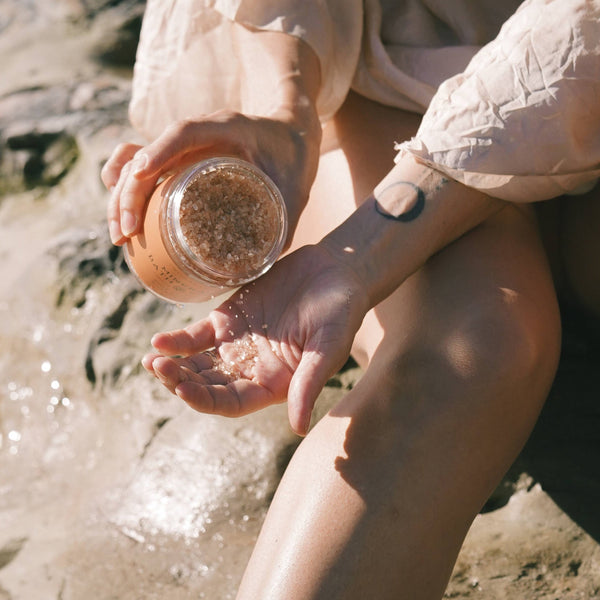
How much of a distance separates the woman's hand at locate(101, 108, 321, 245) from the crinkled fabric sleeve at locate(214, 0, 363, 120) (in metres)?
0.13

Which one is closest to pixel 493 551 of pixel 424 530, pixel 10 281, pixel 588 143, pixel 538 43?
pixel 424 530

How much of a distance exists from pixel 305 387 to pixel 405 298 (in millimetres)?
315

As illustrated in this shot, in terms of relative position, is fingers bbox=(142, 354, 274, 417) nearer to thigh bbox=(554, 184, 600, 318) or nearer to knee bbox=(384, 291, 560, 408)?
knee bbox=(384, 291, 560, 408)

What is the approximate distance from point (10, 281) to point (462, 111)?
150 centimetres

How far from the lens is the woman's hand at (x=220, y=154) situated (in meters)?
1.19

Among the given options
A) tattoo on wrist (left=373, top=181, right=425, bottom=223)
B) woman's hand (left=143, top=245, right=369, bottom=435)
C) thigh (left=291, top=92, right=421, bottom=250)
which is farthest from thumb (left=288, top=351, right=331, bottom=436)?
thigh (left=291, top=92, right=421, bottom=250)

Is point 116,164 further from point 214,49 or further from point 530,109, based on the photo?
point 530,109

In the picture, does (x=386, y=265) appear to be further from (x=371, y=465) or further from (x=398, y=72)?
(x=398, y=72)

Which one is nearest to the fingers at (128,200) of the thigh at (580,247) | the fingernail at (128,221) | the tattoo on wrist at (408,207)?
the fingernail at (128,221)

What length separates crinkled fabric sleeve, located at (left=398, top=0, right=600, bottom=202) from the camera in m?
1.14

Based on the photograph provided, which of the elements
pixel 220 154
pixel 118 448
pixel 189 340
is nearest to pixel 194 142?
pixel 220 154

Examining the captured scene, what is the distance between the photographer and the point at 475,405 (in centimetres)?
111

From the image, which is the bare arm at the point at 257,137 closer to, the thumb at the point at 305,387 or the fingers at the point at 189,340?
the fingers at the point at 189,340

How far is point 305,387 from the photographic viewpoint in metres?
1.01
